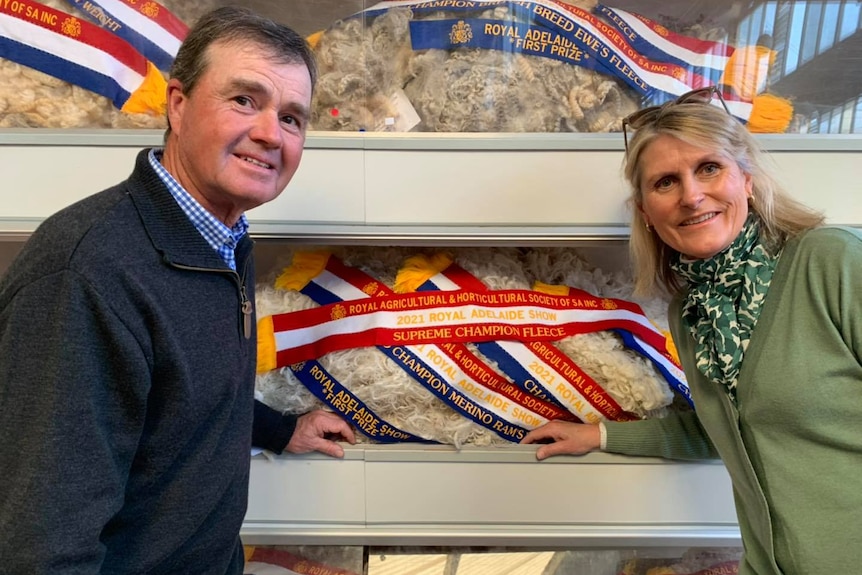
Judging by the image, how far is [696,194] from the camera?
763mm

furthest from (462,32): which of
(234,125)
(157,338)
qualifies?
(157,338)

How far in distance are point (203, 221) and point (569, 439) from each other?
734 millimetres

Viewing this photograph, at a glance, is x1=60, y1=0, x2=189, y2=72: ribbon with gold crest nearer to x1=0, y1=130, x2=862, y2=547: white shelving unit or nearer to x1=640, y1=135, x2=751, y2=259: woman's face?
x1=0, y1=130, x2=862, y2=547: white shelving unit

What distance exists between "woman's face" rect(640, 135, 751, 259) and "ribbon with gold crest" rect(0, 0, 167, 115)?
831mm

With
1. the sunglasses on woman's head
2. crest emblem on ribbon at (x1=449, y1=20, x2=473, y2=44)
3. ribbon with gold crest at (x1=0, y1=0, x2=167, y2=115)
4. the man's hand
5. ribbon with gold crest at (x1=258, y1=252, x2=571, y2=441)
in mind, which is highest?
crest emblem on ribbon at (x1=449, y1=20, x2=473, y2=44)

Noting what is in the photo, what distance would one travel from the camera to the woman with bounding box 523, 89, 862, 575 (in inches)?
27.8

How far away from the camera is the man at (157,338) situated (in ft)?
1.73

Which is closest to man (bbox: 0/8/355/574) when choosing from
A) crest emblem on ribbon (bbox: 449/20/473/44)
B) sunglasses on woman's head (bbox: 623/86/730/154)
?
crest emblem on ribbon (bbox: 449/20/473/44)

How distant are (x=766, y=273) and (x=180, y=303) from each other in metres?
0.77

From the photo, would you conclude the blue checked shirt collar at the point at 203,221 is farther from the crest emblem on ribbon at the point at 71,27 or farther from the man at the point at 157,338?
the crest emblem on ribbon at the point at 71,27

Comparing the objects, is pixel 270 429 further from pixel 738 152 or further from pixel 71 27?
pixel 738 152

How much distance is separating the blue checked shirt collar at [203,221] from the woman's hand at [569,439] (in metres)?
0.64

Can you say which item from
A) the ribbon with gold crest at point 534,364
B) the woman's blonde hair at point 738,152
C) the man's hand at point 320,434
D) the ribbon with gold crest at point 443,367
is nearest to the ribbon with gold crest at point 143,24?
the ribbon with gold crest at point 443,367

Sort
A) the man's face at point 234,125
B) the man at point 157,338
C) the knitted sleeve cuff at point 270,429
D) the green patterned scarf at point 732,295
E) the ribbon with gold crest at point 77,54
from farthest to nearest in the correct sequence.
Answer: the knitted sleeve cuff at point 270,429 < the ribbon with gold crest at point 77,54 < the green patterned scarf at point 732,295 < the man's face at point 234,125 < the man at point 157,338
